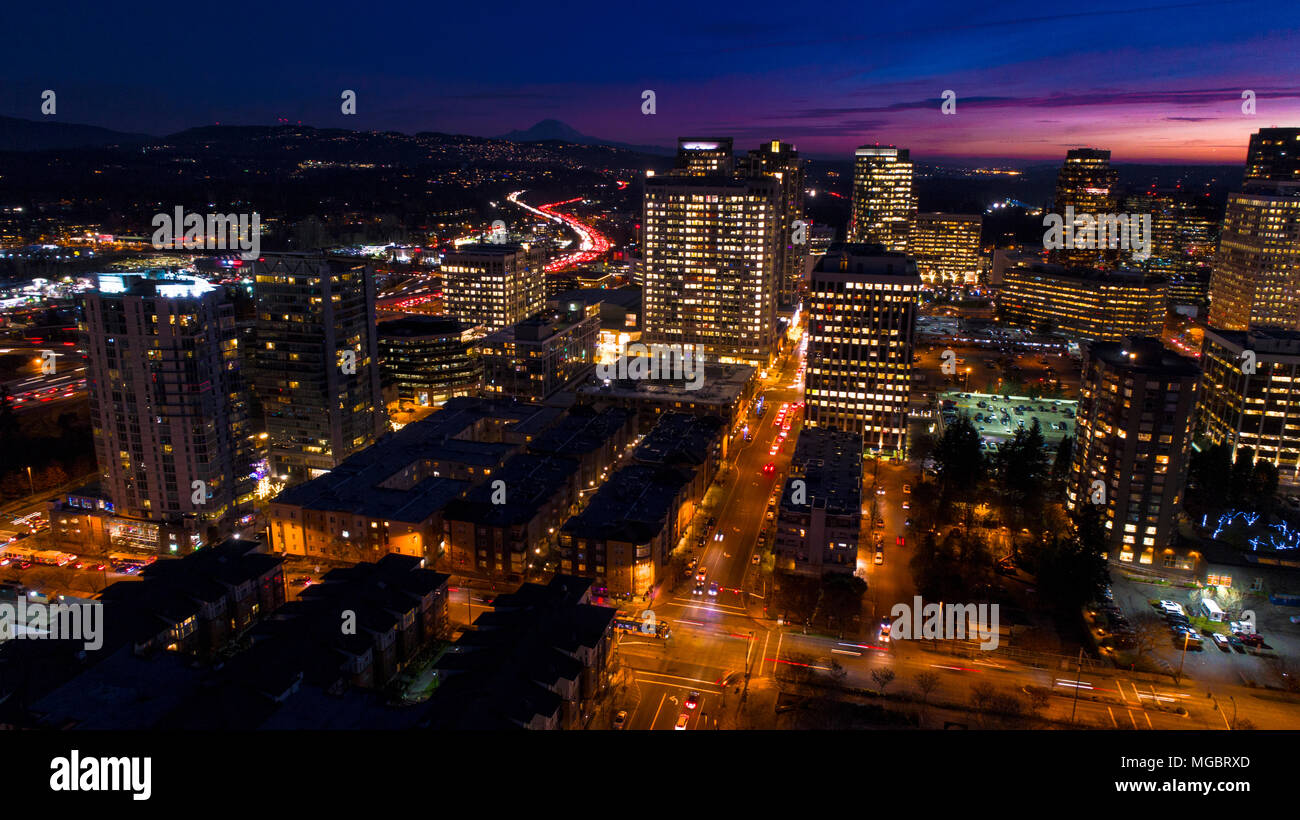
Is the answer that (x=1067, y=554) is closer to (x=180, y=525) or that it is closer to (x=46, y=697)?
(x=46, y=697)

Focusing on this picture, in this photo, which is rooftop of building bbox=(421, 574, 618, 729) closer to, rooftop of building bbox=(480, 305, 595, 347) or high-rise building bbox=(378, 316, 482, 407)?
rooftop of building bbox=(480, 305, 595, 347)

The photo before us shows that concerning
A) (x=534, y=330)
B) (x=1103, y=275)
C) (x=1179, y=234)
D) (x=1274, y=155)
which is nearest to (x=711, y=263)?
(x=534, y=330)

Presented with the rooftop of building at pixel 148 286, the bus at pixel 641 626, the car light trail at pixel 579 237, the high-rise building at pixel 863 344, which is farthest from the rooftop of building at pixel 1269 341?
the car light trail at pixel 579 237

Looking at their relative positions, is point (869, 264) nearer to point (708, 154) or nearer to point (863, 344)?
point (863, 344)

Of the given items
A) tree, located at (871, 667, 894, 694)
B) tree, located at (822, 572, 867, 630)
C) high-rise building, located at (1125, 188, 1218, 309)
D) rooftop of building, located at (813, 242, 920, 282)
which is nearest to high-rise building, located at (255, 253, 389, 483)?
tree, located at (822, 572, 867, 630)
